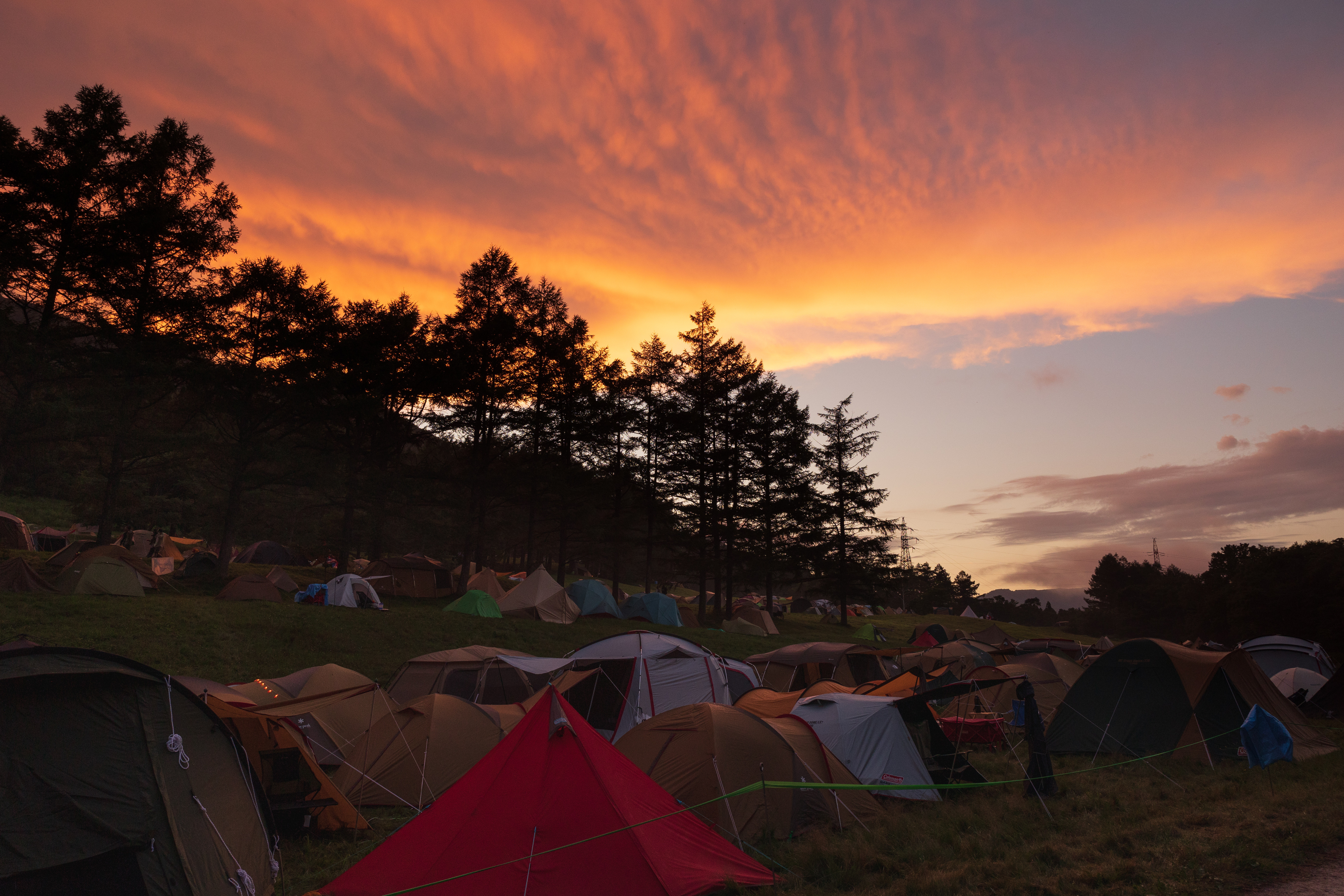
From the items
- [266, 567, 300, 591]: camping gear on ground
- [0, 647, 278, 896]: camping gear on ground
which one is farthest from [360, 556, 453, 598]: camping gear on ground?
[0, 647, 278, 896]: camping gear on ground

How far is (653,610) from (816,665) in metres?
11.6

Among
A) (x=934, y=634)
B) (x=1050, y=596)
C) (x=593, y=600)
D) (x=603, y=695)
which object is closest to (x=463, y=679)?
(x=603, y=695)

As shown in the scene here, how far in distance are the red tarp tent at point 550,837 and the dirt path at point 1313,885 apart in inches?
179

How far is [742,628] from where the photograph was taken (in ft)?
114

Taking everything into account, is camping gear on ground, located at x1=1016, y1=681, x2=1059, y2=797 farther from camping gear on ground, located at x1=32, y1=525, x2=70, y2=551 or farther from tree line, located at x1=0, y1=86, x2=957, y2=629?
camping gear on ground, located at x1=32, y1=525, x2=70, y2=551

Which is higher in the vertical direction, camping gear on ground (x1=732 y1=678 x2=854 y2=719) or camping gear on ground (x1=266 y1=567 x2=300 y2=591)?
camping gear on ground (x1=266 y1=567 x2=300 y2=591)

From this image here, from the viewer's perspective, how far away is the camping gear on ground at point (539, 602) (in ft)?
93.8

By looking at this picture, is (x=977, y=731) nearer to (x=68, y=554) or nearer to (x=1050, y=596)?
(x=68, y=554)

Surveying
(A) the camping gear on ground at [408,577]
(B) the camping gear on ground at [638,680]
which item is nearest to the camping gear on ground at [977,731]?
(B) the camping gear on ground at [638,680]

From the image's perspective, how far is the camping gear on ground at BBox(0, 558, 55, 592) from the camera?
19016 millimetres

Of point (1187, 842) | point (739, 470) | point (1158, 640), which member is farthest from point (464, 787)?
point (739, 470)

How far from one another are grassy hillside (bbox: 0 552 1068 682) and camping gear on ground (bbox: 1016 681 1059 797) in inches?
611

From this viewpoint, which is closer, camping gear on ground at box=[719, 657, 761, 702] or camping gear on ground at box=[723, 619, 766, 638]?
camping gear on ground at box=[719, 657, 761, 702]

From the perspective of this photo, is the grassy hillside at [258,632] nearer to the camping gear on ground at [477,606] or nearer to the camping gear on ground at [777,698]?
the camping gear on ground at [477,606]
